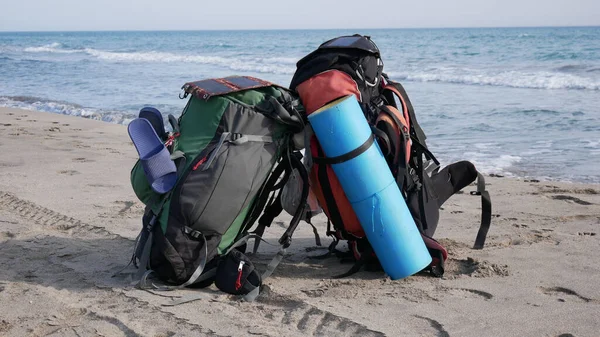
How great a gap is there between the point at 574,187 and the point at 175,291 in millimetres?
3984

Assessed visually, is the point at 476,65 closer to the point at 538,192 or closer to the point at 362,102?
the point at 538,192

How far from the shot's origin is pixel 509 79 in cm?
1688

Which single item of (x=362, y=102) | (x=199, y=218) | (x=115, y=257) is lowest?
(x=115, y=257)

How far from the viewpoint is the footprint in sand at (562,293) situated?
3.30m

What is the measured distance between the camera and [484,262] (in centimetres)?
382

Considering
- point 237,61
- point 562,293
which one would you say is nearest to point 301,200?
point 562,293

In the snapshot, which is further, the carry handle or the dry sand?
the carry handle

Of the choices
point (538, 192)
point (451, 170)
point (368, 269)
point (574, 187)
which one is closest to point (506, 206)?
point (538, 192)

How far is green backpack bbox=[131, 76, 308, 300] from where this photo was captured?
10.8 feet

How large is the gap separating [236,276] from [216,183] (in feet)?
1.60

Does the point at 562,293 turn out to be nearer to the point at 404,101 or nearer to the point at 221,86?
the point at 404,101

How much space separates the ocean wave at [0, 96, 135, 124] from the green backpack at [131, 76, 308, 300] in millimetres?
7630

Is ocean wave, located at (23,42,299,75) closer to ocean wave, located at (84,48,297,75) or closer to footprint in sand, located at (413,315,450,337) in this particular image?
ocean wave, located at (84,48,297,75)

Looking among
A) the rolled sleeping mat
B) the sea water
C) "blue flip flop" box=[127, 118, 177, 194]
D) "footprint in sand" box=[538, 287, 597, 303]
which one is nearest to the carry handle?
the rolled sleeping mat
